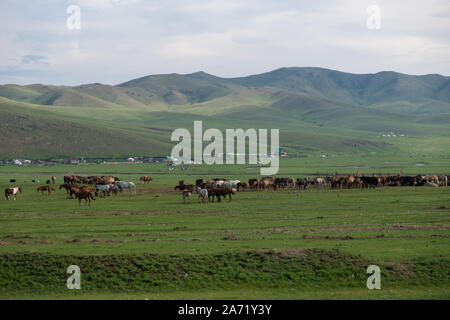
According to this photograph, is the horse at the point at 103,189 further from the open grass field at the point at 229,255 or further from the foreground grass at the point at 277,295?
the foreground grass at the point at 277,295

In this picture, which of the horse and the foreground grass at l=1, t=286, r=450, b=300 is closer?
the foreground grass at l=1, t=286, r=450, b=300

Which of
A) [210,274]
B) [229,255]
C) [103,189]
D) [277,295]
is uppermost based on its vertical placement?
[103,189]

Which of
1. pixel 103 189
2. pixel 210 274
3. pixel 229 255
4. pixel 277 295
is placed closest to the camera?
pixel 277 295

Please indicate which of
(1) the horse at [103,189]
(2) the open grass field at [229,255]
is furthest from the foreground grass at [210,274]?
(1) the horse at [103,189]

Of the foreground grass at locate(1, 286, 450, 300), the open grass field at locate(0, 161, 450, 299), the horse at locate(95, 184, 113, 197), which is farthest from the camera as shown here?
the horse at locate(95, 184, 113, 197)

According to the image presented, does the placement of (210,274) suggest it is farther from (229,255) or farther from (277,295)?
(277,295)

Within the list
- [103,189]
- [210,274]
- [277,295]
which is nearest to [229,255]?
[210,274]

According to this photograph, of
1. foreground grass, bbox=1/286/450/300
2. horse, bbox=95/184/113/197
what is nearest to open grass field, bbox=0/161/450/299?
foreground grass, bbox=1/286/450/300

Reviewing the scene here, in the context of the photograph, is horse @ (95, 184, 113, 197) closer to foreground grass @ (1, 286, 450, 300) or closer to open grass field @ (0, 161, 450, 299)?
open grass field @ (0, 161, 450, 299)

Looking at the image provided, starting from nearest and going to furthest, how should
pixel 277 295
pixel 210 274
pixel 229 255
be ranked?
pixel 277 295 → pixel 210 274 → pixel 229 255

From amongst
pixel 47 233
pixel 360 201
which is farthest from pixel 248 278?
pixel 360 201

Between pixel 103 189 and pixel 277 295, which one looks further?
pixel 103 189
